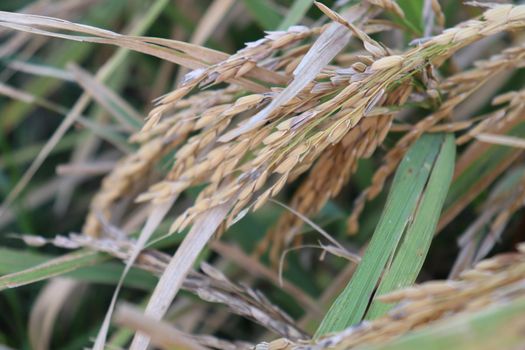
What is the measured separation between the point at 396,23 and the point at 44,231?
3.08 ft

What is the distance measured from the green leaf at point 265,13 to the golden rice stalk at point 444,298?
0.72 m

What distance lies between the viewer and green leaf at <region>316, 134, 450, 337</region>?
2.22 ft

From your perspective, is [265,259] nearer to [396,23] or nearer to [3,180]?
[396,23]

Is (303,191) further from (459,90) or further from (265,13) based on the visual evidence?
(265,13)

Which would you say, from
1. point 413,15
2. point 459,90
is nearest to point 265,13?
point 413,15

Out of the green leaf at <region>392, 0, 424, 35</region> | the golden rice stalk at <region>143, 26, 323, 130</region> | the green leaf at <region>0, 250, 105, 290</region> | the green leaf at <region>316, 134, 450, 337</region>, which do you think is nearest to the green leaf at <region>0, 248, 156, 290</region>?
the green leaf at <region>0, 250, 105, 290</region>

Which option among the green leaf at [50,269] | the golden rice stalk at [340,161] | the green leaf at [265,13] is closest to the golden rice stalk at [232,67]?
the golden rice stalk at [340,161]

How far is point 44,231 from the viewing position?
4.90 ft

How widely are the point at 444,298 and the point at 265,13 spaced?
759 millimetres

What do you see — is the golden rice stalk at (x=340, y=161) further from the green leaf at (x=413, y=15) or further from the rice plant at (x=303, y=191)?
the green leaf at (x=413, y=15)

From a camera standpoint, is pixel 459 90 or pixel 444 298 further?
pixel 459 90

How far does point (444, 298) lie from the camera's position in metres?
0.51

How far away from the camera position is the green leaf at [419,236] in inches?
26.9

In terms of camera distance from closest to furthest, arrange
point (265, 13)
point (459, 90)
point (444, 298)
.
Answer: point (444, 298) → point (459, 90) → point (265, 13)
